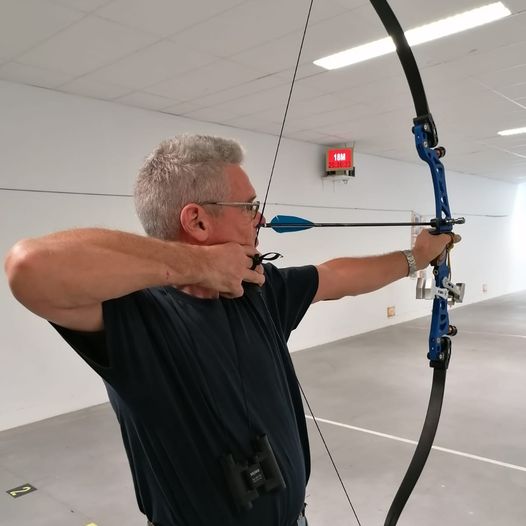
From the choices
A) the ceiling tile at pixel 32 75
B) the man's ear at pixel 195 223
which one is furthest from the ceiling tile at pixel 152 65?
the man's ear at pixel 195 223

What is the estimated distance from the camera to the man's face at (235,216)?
0.83 m

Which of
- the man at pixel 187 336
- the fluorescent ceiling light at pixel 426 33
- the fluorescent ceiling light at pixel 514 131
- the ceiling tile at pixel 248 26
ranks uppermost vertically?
the fluorescent ceiling light at pixel 514 131

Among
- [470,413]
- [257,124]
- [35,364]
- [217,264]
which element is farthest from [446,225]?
[257,124]

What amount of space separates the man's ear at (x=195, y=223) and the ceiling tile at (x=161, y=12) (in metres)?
1.55

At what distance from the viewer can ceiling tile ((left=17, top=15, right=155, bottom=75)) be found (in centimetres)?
225

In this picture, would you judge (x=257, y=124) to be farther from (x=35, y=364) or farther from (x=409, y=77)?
(x=409, y=77)

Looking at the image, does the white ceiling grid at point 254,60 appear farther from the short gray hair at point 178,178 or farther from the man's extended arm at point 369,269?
the short gray hair at point 178,178

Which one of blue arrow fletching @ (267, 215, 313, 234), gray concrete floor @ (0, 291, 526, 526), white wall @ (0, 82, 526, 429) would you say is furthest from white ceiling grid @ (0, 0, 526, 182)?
gray concrete floor @ (0, 291, 526, 526)

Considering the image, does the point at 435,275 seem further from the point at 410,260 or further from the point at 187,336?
the point at 187,336

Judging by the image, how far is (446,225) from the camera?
1.21 meters

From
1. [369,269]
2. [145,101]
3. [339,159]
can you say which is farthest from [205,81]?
[339,159]

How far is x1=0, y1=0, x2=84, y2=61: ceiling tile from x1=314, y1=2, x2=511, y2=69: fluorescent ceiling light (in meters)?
1.33

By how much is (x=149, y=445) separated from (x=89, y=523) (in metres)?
1.49

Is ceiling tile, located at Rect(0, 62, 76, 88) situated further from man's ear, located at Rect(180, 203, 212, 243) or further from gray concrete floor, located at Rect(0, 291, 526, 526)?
man's ear, located at Rect(180, 203, 212, 243)
